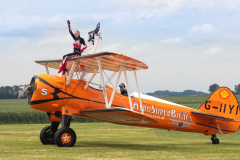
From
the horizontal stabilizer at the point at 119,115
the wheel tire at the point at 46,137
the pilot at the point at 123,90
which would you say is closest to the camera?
the horizontal stabilizer at the point at 119,115

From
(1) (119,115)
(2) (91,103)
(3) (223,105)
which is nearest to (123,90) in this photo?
(2) (91,103)

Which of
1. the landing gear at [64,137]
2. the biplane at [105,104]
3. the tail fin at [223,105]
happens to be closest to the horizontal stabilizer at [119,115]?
the biplane at [105,104]

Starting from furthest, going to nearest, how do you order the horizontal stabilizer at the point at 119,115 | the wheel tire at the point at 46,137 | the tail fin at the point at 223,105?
the tail fin at the point at 223,105, the wheel tire at the point at 46,137, the horizontal stabilizer at the point at 119,115

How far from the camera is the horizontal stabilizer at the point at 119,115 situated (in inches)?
427

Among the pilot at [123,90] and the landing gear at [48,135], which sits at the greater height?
the pilot at [123,90]

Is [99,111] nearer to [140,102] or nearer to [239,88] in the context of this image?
[140,102]

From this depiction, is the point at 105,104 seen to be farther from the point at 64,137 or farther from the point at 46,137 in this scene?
the point at 46,137

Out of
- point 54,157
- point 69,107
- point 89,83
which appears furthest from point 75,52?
point 54,157

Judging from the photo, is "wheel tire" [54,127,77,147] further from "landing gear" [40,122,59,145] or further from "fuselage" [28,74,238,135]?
"landing gear" [40,122,59,145]

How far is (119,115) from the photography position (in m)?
11.4

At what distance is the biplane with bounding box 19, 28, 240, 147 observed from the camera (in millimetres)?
11227

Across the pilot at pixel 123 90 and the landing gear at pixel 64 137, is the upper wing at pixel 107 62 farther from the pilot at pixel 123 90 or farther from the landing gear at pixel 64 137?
the landing gear at pixel 64 137

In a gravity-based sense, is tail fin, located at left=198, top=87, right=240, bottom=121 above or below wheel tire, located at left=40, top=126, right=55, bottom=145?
above

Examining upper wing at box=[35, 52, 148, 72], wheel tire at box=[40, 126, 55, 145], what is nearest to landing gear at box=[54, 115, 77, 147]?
wheel tire at box=[40, 126, 55, 145]
